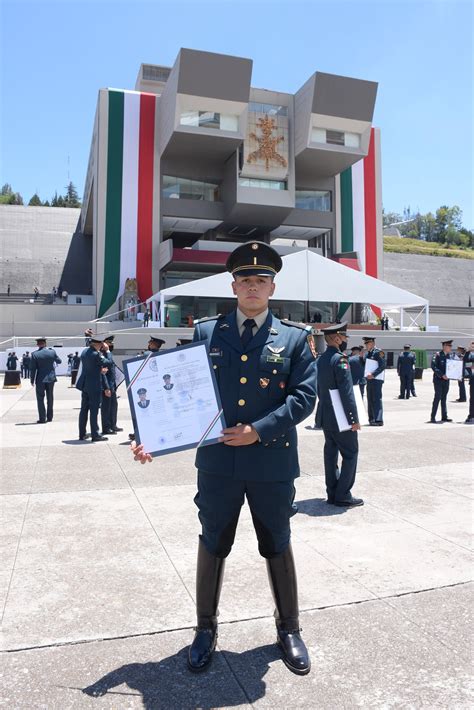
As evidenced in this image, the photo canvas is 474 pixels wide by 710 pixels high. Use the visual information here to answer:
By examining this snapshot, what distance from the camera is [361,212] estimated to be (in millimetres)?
50656

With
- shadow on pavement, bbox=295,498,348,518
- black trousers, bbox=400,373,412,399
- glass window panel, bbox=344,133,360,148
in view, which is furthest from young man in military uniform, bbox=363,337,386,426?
glass window panel, bbox=344,133,360,148

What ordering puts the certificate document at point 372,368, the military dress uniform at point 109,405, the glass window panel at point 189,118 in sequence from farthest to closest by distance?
the glass window panel at point 189,118
the certificate document at point 372,368
the military dress uniform at point 109,405

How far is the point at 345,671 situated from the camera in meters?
2.87

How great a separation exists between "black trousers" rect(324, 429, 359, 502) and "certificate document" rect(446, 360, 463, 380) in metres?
7.85

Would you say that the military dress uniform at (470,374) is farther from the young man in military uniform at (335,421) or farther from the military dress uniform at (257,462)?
the military dress uniform at (257,462)

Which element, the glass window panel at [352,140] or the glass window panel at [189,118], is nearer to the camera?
the glass window panel at [189,118]

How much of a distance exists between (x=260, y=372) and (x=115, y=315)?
4127 centimetres

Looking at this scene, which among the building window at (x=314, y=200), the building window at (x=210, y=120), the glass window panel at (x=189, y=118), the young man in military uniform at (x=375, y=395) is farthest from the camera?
the building window at (x=314, y=200)

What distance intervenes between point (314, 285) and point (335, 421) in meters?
21.9

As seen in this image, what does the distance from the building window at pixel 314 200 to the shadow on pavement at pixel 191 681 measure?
4895cm

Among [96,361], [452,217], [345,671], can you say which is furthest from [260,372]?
[452,217]

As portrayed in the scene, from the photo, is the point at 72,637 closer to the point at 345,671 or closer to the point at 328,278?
the point at 345,671

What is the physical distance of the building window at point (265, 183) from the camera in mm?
44438

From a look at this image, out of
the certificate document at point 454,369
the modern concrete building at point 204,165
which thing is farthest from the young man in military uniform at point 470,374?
the modern concrete building at point 204,165
